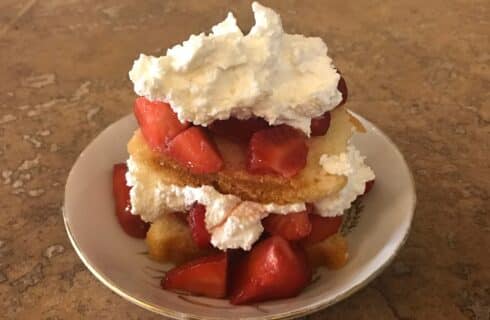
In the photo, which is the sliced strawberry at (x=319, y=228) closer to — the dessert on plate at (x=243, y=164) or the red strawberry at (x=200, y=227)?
the dessert on plate at (x=243, y=164)

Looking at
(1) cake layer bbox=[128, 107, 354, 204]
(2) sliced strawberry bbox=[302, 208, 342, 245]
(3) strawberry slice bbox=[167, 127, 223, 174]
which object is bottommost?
(2) sliced strawberry bbox=[302, 208, 342, 245]

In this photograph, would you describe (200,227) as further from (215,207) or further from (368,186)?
(368,186)

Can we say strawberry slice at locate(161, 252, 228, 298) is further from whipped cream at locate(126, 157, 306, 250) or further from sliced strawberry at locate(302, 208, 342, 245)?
sliced strawberry at locate(302, 208, 342, 245)

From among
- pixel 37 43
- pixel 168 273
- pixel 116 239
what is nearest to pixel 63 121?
pixel 37 43

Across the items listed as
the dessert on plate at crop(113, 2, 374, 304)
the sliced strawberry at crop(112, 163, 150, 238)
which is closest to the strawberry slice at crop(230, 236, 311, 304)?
the dessert on plate at crop(113, 2, 374, 304)

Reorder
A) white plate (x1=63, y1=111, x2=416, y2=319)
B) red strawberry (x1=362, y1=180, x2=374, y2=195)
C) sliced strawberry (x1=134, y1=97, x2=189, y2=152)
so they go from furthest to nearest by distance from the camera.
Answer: red strawberry (x1=362, y1=180, x2=374, y2=195)
sliced strawberry (x1=134, y1=97, x2=189, y2=152)
white plate (x1=63, y1=111, x2=416, y2=319)

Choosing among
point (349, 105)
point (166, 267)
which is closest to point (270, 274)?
point (166, 267)

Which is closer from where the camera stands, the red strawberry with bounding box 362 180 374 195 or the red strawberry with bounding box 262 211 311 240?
the red strawberry with bounding box 262 211 311 240

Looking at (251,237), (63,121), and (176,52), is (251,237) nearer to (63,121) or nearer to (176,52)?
(176,52)
